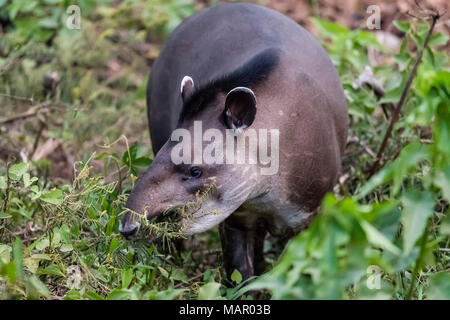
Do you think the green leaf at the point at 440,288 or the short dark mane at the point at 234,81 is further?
the short dark mane at the point at 234,81

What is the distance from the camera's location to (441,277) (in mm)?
2941

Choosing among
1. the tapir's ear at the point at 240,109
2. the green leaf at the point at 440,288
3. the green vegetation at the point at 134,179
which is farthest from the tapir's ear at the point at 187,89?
the green leaf at the point at 440,288

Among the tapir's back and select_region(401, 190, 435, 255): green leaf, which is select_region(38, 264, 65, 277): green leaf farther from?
select_region(401, 190, 435, 255): green leaf

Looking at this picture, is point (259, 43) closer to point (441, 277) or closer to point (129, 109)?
point (441, 277)

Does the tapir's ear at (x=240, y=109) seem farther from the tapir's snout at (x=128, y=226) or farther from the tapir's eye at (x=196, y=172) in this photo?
the tapir's snout at (x=128, y=226)

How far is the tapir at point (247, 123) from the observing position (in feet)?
11.8

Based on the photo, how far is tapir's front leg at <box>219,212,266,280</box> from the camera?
416cm

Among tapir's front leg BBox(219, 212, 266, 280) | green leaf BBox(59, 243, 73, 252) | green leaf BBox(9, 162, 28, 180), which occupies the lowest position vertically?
tapir's front leg BBox(219, 212, 266, 280)

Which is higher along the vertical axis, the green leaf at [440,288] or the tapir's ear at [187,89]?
the tapir's ear at [187,89]

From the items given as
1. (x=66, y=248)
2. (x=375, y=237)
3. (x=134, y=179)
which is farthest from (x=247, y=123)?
(x=375, y=237)

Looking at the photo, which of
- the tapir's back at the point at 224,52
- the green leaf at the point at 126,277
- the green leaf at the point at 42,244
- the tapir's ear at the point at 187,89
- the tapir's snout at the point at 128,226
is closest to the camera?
the green leaf at the point at 126,277

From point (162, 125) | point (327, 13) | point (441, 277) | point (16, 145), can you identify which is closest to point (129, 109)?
point (16, 145)

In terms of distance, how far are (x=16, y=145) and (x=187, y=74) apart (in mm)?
1771

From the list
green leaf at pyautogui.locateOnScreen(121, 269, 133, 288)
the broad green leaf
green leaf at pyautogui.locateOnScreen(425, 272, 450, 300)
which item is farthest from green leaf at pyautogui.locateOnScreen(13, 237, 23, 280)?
green leaf at pyautogui.locateOnScreen(425, 272, 450, 300)
